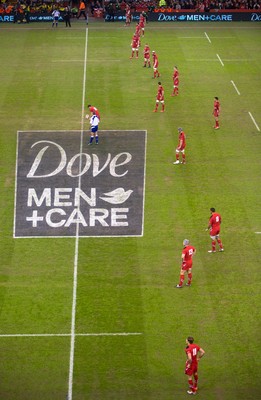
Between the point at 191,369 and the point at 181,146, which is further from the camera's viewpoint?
the point at 181,146

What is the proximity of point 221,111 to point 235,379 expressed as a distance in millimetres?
32013

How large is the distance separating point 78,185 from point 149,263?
31.5 feet

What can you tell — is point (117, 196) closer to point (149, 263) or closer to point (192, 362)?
point (149, 263)

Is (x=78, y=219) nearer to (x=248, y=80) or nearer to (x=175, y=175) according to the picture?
(x=175, y=175)

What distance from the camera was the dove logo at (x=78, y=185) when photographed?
47.1 metres

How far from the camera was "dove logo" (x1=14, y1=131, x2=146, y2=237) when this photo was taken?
4712 centimetres

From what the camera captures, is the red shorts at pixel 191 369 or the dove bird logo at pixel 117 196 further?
the dove bird logo at pixel 117 196

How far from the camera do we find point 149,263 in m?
43.2

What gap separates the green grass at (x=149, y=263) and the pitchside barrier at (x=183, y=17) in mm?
17658

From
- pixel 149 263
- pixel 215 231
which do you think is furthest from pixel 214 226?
pixel 149 263

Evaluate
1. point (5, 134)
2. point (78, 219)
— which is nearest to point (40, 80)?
point (5, 134)

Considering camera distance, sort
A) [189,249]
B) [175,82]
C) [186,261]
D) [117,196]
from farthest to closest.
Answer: [175,82], [117,196], [186,261], [189,249]

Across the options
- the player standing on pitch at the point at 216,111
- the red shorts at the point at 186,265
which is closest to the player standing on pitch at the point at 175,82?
the player standing on pitch at the point at 216,111

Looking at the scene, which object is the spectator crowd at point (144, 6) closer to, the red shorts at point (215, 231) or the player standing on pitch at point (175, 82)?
the player standing on pitch at point (175, 82)
